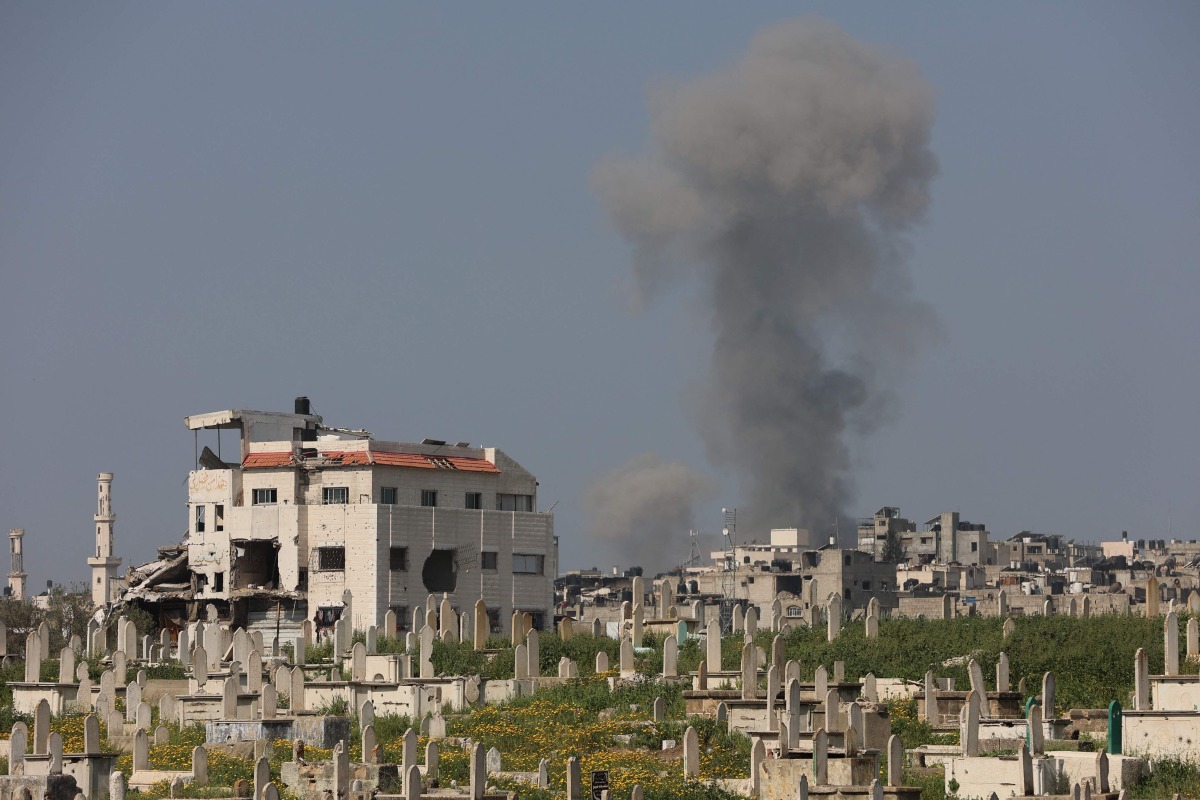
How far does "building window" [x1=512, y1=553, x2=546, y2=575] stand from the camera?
238 feet

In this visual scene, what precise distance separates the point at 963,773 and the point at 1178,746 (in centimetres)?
393

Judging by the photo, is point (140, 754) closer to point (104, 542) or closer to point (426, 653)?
point (426, 653)

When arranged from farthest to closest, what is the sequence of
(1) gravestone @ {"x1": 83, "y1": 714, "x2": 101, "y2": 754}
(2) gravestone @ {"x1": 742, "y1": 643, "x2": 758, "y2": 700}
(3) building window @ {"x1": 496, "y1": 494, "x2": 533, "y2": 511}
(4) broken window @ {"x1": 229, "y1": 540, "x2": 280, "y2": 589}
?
(3) building window @ {"x1": 496, "y1": 494, "x2": 533, "y2": 511} < (4) broken window @ {"x1": 229, "y1": 540, "x2": 280, "y2": 589} < (2) gravestone @ {"x1": 742, "y1": 643, "x2": 758, "y2": 700} < (1) gravestone @ {"x1": 83, "y1": 714, "x2": 101, "y2": 754}

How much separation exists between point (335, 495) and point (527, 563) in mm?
7417

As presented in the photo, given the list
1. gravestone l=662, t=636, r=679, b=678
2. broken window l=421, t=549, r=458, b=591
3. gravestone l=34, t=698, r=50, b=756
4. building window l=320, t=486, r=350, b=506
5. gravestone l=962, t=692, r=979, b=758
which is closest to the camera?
gravestone l=962, t=692, r=979, b=758

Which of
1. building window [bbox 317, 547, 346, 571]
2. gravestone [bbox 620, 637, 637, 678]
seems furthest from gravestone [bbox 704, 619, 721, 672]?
building window [bbox 317, 547, 346, 571]

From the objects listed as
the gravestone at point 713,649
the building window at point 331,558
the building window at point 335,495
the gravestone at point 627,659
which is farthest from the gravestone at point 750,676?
the building window at point 335,495

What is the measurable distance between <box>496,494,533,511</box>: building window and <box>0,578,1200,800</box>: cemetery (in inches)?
775

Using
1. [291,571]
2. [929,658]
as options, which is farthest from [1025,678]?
[291,571]

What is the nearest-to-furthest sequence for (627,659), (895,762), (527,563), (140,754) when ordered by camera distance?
1. (895,762)
2. (140,754)
3. (627,659)
4. (527,563)

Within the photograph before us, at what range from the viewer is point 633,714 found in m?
39.3

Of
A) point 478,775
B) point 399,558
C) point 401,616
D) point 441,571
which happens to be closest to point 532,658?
point 478,775

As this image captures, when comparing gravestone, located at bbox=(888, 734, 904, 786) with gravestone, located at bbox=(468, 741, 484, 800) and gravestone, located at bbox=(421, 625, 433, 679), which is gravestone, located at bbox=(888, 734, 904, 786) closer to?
gravestone, located at bbox=(468, 741, 484, 800)

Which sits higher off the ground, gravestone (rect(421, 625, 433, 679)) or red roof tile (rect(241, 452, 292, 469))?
red roof tile (rect(241, 452, 292, 469))
